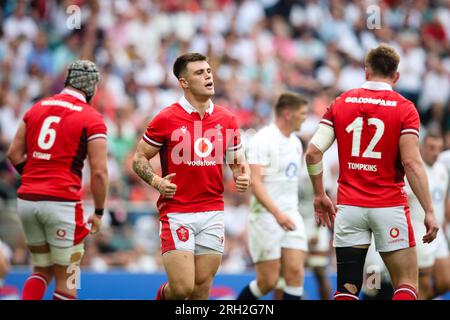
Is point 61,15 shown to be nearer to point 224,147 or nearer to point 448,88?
point 448,88

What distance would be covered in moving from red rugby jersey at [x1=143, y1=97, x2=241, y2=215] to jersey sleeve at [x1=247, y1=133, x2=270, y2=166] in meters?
2.06

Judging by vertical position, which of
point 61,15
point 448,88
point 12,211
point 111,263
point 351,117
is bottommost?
point 111,263

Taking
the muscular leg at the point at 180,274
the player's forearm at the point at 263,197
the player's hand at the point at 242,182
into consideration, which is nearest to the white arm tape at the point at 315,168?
the player's hand at the point at 242,182

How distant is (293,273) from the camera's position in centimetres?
1045

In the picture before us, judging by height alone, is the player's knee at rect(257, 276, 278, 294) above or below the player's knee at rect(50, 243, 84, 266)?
below

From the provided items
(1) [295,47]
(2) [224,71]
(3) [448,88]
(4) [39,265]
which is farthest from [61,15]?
(4) [39,265]

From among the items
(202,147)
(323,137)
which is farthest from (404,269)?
(202,147)

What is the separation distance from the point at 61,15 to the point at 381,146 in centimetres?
1175

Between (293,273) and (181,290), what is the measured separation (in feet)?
8.82

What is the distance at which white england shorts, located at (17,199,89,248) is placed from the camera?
8859mm

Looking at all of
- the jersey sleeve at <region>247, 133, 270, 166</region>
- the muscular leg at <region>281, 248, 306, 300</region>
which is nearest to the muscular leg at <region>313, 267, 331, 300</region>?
the muscular leg at <region>281, 248, 306, 300</region>

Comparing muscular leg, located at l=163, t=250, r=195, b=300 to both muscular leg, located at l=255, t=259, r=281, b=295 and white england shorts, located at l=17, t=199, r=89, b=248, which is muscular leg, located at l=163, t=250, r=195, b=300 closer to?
white england shorts, located at l=17, t=199, r=89, b=248

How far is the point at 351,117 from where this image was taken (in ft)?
26.4
